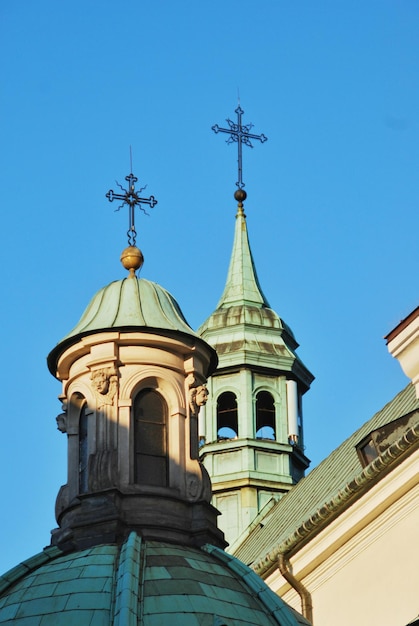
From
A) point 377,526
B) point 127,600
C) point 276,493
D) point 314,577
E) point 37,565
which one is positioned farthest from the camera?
point 276,493

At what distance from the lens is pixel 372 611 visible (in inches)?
1046

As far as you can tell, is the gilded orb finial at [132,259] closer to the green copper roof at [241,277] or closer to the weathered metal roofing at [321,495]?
the weathered metal roofing at [321,495]

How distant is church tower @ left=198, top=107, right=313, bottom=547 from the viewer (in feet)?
131

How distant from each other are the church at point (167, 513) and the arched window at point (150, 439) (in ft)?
0.07

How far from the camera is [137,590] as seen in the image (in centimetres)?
2145

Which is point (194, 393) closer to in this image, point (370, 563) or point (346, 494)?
point (346, 494)

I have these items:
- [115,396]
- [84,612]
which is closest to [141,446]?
[115,396]

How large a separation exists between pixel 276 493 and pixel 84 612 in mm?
18943

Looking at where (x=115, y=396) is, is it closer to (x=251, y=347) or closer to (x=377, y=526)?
(x=377, y=526)

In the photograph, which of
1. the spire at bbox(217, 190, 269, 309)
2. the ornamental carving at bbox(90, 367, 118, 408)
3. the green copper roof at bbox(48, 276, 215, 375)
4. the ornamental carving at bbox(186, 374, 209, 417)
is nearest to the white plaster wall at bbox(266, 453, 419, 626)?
the ornamental carving at bbox(186, 374, 209, 417)

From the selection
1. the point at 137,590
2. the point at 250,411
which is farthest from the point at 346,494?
the point at 250,411

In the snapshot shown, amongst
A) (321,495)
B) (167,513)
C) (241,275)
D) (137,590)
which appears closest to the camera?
(137,590)

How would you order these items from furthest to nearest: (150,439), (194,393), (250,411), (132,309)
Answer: (250,411)
(132,309)
(194,393)
(150,439)

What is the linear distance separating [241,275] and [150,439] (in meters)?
18.7
